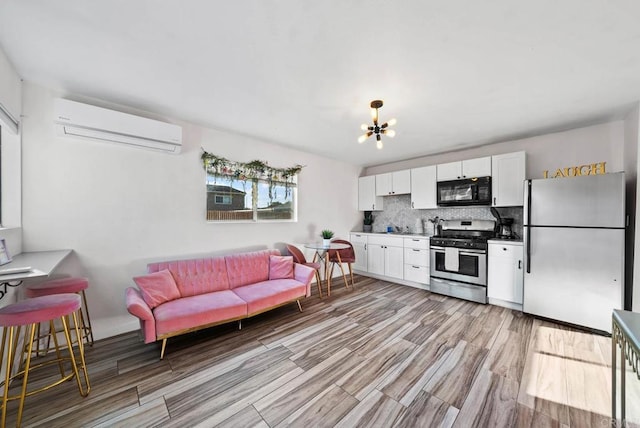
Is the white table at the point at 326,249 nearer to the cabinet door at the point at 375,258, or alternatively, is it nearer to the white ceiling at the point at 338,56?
the cabinet door at the point at 375,258

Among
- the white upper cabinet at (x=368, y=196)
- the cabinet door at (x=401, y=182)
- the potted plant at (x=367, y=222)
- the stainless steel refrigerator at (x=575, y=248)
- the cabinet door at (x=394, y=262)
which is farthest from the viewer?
the potted plant at (x=367, y=222)

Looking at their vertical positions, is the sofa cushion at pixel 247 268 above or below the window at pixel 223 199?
below

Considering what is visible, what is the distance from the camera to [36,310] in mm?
1423

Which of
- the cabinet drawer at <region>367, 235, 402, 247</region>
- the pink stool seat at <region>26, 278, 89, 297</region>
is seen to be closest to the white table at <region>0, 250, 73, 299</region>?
the pink stool seat at <region>26, 278, 89, 297</region>

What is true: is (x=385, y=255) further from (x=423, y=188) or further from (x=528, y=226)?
(x=528, y=226)

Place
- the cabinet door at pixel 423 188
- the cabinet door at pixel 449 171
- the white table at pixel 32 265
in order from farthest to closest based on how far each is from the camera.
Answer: the cabinet door at pixel 423 188 → the cabinet door at pixel 449 171 → the white table at pixel 32 265

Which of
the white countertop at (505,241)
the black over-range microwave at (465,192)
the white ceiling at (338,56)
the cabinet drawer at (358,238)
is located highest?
the white ceiling at (338,56)

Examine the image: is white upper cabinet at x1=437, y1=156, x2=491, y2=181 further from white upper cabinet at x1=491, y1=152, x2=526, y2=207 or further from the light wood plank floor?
the light wood plank floor

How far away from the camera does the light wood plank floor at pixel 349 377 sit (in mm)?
1549

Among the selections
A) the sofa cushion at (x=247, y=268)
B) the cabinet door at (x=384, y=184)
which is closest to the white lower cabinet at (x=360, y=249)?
the cabinet door at (x=384, y=184)

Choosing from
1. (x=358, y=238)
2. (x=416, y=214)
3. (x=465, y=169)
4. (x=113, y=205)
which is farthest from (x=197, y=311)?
(x=465, y=169)

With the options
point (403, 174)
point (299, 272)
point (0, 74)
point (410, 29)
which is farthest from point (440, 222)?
point (0, 74)

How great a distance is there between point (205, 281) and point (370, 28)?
120 inches

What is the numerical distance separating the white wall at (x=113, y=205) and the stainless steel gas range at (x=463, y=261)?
3226mm
